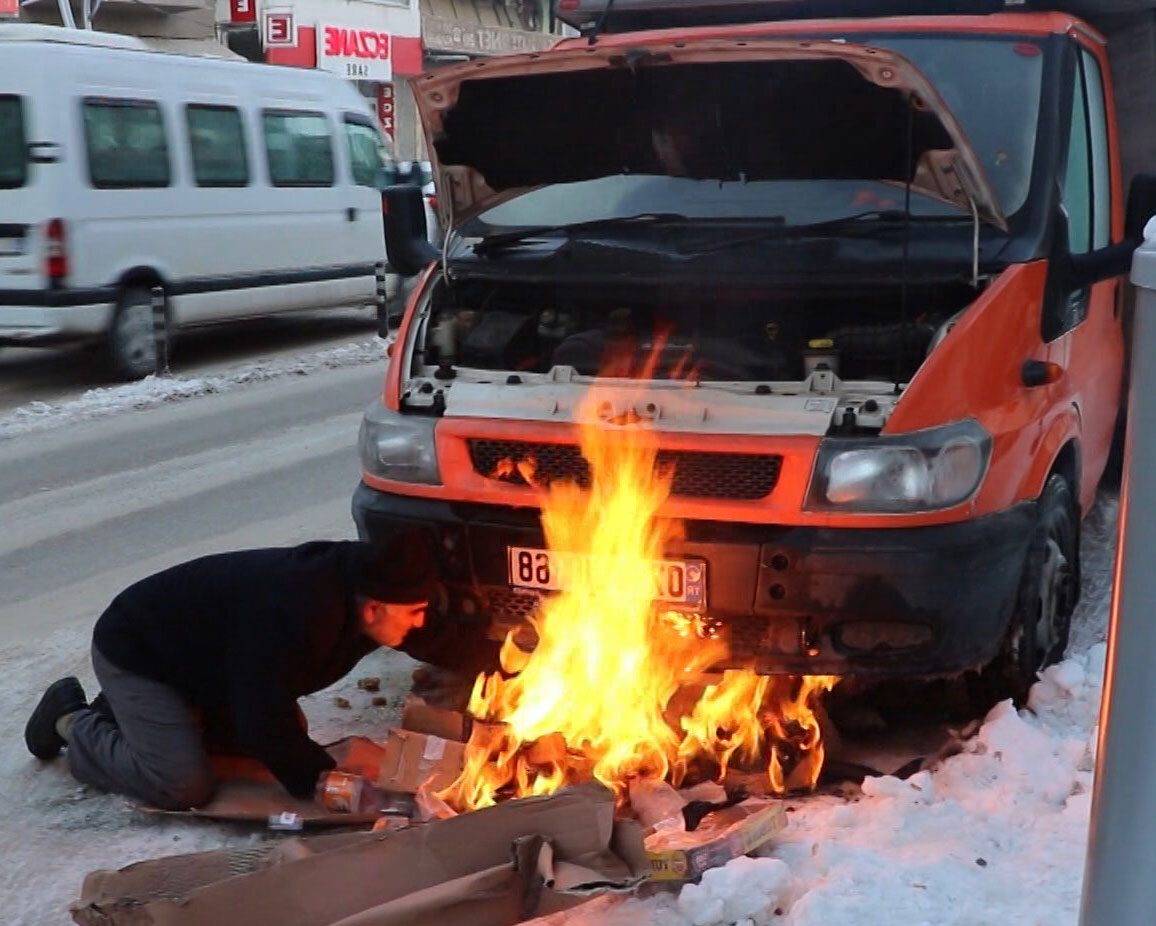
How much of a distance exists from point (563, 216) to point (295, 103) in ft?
28.6

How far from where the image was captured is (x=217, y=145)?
500 inches

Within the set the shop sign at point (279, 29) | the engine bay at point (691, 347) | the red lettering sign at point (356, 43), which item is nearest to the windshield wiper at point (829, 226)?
the engine bay at point (691, 347)

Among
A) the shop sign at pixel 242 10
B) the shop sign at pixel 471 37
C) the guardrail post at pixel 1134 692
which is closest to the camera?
the guardrail post at pixel 1134 692

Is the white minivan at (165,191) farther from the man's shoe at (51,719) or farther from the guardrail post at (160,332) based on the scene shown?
the man's shoe at (51,719)

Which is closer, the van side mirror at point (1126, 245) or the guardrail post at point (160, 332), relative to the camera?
the van side mirror at point (1126, 245)

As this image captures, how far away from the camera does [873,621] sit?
14.2 ft

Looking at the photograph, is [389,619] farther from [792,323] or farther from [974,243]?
[974,243]

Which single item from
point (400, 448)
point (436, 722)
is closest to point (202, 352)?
point (400, 448)

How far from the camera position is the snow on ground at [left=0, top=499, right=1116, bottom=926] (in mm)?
3658

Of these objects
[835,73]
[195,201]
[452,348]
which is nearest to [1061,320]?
[835,73]

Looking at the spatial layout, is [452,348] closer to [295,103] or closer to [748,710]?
[748,710]

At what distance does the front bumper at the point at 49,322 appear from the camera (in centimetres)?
1134

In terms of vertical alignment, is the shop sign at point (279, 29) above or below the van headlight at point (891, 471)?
above

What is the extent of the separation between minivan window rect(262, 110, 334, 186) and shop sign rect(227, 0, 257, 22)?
1673 centimetres
